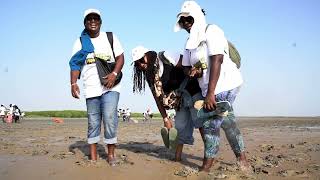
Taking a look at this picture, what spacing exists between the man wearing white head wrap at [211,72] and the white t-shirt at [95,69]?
1069 mm

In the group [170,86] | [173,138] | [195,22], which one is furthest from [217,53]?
[173,138]

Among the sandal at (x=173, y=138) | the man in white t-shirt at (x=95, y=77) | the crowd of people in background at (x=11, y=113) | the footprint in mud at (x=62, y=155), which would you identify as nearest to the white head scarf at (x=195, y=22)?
the man in white t-shirt at (x=95, y=77)

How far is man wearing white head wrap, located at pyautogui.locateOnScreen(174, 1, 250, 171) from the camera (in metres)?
4.18

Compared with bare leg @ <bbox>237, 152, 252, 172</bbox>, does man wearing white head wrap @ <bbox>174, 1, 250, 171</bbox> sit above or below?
above

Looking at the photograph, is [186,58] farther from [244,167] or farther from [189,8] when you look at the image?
[244,167]

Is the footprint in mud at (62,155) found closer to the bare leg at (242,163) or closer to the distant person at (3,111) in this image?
the bare leg at (242,163)

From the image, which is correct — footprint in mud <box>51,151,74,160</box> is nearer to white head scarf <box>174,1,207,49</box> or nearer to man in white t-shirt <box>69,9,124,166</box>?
man in white t-shirt <box>69,9,124,166</box>

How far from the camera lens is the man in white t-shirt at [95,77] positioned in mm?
4945

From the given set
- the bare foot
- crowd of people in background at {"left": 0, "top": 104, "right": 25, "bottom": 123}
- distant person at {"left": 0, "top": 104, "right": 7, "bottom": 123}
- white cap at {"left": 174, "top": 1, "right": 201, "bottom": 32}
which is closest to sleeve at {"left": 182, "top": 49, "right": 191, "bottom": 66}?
white cap at {"left": 174, "top": 1, "right": 201, "bottom": 32}

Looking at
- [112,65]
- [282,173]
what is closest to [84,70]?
[112,65]

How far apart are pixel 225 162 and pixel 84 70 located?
2.25 m

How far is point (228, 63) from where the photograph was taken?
444 cm

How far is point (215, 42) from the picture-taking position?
4188mm

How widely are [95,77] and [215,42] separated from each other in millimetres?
1697
